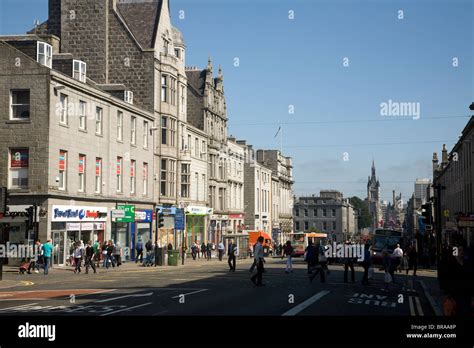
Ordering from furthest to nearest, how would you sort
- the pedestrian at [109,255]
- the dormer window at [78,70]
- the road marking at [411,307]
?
the dormer window at [78,70], the pedestrian at [109,255], the road marking at [411,307]

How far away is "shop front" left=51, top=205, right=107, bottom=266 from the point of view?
38281mm

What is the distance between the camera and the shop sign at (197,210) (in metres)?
61.4

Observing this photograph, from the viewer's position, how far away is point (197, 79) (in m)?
73.6

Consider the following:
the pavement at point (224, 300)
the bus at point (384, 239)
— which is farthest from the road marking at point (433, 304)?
the bus at point (384, 239)

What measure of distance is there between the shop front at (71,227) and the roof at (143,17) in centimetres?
1813

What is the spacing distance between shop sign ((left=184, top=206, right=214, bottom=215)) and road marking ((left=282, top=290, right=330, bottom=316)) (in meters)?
39.6

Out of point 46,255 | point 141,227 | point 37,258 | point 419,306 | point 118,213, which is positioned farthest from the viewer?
point 141,227

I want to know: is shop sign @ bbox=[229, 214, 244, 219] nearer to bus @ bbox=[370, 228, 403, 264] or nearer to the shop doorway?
bus @ bbox=[370, 228, 403, 264]

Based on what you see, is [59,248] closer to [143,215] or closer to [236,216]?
[143,215]

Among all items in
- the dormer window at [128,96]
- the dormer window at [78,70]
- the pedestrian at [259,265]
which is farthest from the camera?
the dormer window at [128,96]

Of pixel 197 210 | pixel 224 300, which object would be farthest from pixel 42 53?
pixel 197 210

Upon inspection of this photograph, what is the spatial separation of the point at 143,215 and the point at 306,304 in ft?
115

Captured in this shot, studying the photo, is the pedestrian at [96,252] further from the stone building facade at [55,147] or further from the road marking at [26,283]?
the road marking at [26,283]

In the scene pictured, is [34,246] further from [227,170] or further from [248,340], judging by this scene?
[227,170]
